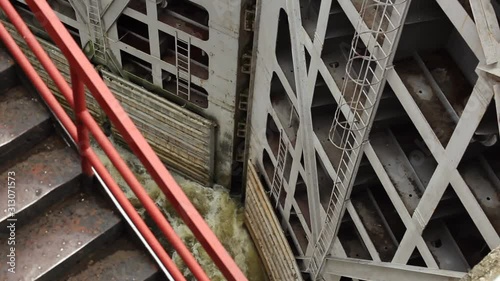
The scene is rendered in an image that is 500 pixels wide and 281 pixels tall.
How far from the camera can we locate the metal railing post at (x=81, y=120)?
422cm

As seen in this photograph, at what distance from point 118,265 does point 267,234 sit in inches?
305

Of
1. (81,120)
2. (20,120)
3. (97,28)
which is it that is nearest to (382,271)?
(81,120)

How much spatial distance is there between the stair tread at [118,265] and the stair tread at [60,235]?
116 millimetres

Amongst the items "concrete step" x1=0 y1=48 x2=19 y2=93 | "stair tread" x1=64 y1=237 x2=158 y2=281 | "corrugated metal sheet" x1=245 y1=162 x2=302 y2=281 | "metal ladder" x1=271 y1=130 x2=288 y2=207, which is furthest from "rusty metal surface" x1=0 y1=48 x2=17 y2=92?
"corrugated metal sheet" x1=245 y1=162 x2=302 y2=281

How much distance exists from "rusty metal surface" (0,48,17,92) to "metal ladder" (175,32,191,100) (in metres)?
7.00

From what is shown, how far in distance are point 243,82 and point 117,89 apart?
3367 millimetres

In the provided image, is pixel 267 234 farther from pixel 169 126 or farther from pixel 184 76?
pixel 184 76

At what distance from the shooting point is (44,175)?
16.0 feet

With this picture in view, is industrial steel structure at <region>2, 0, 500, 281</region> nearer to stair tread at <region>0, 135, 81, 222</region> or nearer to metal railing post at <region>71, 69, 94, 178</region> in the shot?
metal railing post at <region>71, 69, 94, 178</region>

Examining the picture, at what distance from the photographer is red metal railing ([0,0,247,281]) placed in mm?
3741

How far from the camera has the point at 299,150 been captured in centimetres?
1020

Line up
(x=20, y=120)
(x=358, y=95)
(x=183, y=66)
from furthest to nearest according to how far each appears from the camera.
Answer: (x=183, y=66)
(x=358, y=95)
(x=20, y=120)

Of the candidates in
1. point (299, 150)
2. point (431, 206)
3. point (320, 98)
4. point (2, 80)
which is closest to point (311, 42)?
point (320, 98)

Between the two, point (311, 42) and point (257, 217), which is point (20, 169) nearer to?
point (311, 42)
